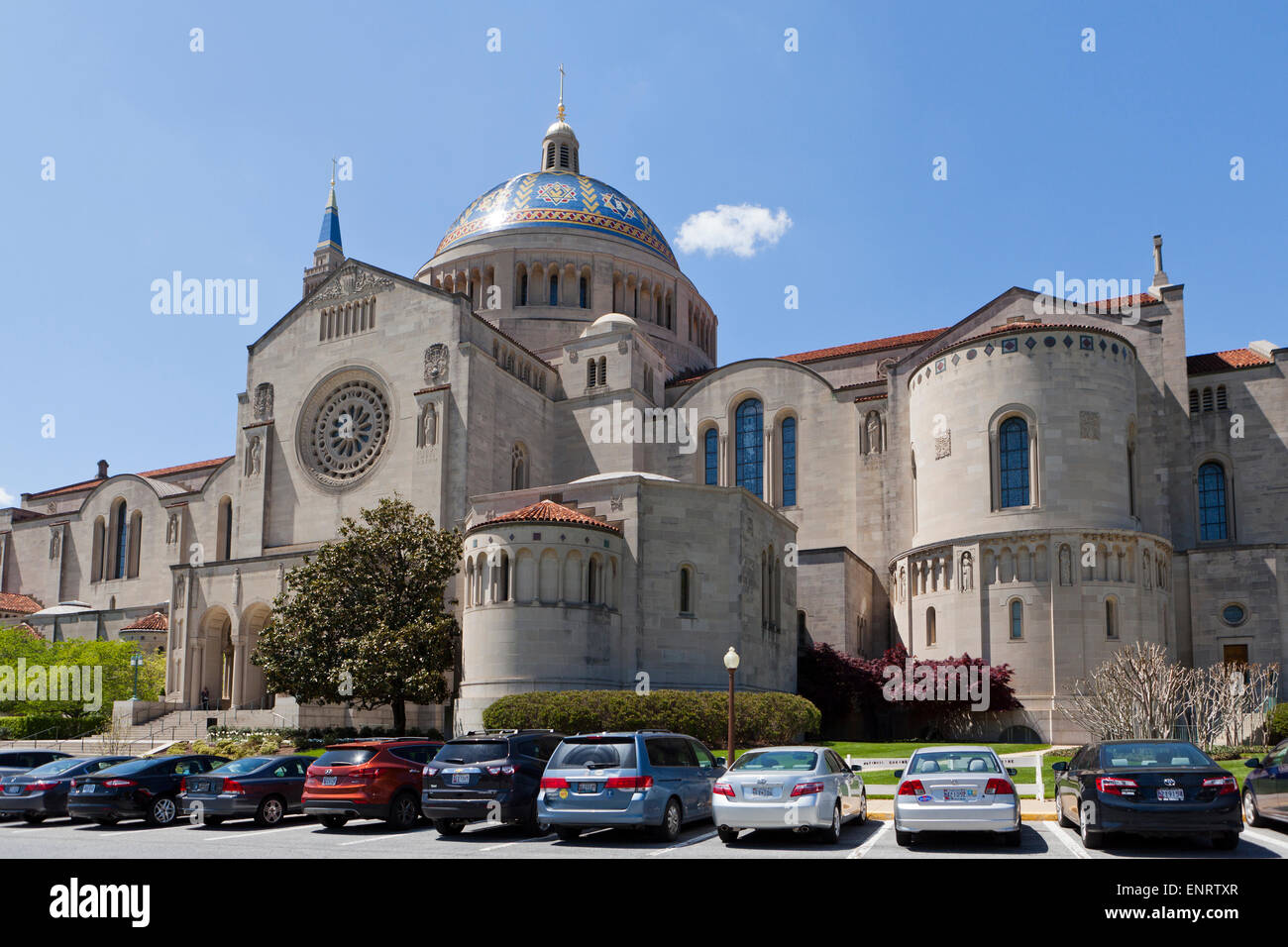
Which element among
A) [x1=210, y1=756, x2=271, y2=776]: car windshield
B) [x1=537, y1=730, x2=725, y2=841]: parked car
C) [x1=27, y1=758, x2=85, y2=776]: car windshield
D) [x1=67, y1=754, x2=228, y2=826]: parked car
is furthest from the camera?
[x1=27, y1=758, x2=85, y2=776]: car windshield

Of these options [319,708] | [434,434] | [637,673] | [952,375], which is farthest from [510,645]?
[952,375]

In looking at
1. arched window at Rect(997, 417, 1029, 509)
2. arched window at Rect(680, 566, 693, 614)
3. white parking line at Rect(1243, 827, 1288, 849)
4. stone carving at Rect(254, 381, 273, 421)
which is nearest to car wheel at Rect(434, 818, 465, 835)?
white parking line at Rect(1243, 827, 1288, 849)

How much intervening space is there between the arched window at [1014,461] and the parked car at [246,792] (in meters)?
30.2

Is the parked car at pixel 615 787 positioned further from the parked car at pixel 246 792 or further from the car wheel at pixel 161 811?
the car wheel at pixel 161 811

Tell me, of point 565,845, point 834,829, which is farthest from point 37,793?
point 834,829

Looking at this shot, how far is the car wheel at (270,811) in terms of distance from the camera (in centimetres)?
2042

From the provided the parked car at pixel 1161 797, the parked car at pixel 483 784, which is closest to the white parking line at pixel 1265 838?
the parked car at pixel 1161 797

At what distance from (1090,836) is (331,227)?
7378 centimetres

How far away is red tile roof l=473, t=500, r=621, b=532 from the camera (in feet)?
125

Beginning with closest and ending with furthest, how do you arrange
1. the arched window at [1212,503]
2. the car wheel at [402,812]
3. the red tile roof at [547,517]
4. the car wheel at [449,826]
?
the car wheel at [449,826], the car wheel at [402,812], the red tile roof at [547,517], the arched window at [1212,503]

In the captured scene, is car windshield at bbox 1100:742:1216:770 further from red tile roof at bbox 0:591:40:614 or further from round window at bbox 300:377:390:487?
red tile roof at bbox 0:591:40:614

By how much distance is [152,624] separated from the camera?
5888cm

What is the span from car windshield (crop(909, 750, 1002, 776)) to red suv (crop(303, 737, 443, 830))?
852cm
